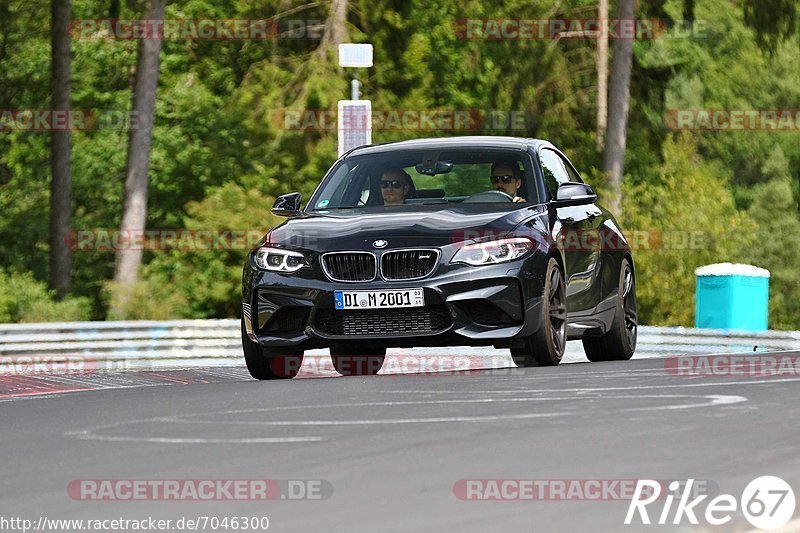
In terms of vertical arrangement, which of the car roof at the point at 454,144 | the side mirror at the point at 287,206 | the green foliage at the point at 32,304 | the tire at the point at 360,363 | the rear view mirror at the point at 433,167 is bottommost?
the green foliage at the point at 32,304

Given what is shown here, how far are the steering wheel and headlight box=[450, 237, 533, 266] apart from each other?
94 centimetres

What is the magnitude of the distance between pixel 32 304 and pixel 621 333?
21.4 meters

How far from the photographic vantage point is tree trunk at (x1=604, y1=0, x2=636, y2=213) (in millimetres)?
39531

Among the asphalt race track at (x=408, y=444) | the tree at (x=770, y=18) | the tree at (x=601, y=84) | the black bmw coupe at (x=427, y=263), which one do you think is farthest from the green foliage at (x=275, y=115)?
the asphalt race track at (x=408, y=444)

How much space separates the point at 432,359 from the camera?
1786 centimetres

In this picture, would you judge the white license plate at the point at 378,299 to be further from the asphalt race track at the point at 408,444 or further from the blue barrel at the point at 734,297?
the blue barrel at the point at 734,297

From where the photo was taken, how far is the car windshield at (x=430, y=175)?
42.2ft

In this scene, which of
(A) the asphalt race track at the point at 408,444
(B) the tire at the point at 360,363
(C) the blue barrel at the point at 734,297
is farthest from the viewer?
(C) the blue barrel at the point at 734,297

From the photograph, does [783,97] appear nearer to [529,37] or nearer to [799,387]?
[529,37]

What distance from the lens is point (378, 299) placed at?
11.6 metres

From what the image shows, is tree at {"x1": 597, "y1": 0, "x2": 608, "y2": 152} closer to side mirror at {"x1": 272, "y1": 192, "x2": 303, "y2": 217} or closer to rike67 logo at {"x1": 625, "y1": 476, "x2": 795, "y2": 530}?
side mirror at {"x1": 272, "y1": 192, "x2": 303, "y2": 217}

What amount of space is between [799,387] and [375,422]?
3.00 meters

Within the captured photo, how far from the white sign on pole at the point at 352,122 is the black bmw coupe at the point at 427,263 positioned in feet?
22.0

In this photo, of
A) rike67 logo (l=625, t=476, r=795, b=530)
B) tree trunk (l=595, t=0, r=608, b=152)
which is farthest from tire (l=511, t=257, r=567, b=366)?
tree trunk (l=595, t=0, r=608, b=152)
